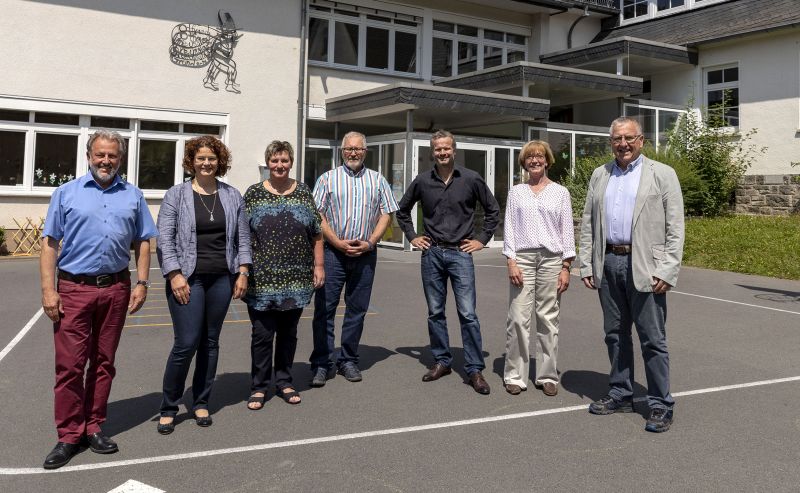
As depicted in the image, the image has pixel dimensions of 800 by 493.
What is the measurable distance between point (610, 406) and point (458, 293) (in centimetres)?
142

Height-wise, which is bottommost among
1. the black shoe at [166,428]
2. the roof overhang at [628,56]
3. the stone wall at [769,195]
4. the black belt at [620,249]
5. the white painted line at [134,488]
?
the white painted line at [134,488]

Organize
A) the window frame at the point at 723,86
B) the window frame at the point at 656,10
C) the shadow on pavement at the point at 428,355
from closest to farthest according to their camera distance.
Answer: the shadow on pavement at the point at 428,355, the window frame at the point at 723,86, the window frame at the point at 656,10

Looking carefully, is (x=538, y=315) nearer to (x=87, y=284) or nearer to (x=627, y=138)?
(x=627, y=138)

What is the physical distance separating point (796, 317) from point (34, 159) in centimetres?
1566

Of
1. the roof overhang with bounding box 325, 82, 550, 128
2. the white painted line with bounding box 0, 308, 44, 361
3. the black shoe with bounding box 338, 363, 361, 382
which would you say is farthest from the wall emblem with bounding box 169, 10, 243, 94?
the black shoe with bounding box 338, 363, 361, 382

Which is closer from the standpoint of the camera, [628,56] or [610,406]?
[610,406]

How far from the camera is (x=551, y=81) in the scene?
62.2 feet

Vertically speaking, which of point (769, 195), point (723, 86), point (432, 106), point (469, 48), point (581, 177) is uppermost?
point (469, 48)

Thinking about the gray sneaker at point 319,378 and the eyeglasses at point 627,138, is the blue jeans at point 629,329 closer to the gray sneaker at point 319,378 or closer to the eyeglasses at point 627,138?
the eyeglasses at point 627,138

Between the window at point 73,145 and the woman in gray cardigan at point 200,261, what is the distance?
13650mm

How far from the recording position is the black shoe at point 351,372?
5.75 metres

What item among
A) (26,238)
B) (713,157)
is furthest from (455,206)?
(713,157)

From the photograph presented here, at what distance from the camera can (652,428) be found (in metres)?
4.55

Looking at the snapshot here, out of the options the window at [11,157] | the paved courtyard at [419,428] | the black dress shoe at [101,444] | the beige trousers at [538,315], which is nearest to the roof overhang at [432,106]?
the window at [11,157]
